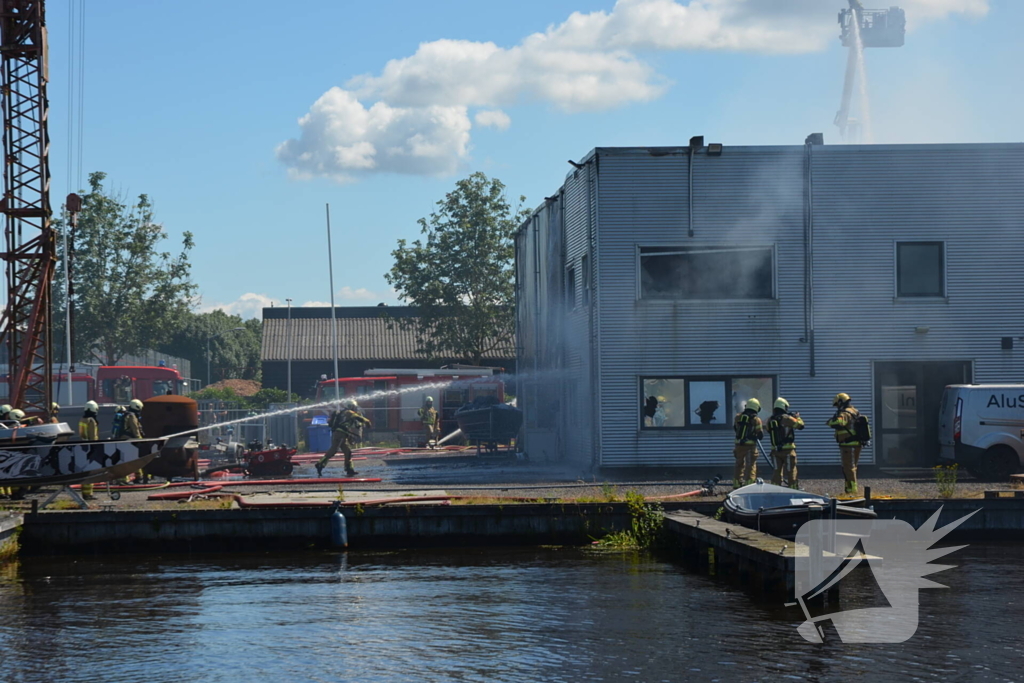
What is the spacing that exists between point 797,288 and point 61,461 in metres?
16.3

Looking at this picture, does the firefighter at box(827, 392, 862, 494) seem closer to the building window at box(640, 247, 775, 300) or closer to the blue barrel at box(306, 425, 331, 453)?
the building window at box(640, 247, 775, 300)

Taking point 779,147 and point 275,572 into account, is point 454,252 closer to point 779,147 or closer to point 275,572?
point 779,147

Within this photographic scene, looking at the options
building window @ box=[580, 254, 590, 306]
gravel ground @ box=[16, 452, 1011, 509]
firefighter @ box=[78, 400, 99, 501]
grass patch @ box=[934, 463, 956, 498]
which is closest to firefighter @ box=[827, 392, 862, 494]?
gravel ground @ box=[16, 452, 1011, 509]

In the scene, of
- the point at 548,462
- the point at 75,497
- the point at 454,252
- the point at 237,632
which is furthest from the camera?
the point at 454,252

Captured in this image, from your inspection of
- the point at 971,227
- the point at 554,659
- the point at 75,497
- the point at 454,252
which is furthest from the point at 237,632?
the point at 454,252

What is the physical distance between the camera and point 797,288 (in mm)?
27109

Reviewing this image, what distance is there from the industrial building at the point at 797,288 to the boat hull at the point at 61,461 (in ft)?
35.5

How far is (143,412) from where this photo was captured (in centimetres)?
2847

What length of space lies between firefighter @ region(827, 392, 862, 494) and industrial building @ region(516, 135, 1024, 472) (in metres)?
5.28

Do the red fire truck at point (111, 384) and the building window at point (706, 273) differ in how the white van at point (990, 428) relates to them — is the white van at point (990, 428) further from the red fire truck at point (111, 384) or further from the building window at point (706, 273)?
the red fire truck at point (111, 384)

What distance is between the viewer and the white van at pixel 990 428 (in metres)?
24.5

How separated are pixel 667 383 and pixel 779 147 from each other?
237 inches

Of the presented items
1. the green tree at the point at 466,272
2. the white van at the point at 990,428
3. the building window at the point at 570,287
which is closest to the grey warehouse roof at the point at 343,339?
the green tree at the point at 466,272

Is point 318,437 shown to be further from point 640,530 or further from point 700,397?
point 640,530
